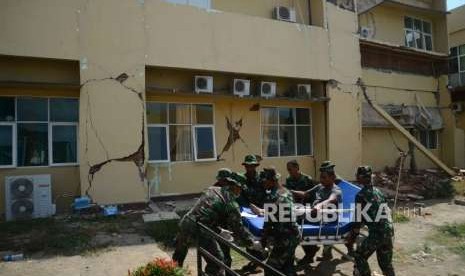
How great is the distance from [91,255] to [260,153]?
690cm

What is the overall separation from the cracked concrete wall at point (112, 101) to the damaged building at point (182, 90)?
0.08ft

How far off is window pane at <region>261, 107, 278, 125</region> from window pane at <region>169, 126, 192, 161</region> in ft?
8.76

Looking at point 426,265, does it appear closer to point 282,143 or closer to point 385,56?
point 282,143

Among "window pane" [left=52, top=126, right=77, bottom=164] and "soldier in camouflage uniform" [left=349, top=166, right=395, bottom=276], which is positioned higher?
"window pane" [left=52, top=126, right=77, bottom=164]

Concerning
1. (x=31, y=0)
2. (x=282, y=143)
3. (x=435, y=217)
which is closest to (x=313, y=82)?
(x=282, y=143)

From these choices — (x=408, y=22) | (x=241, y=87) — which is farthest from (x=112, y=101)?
(x=408, y=22)

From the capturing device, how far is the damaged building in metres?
9.03

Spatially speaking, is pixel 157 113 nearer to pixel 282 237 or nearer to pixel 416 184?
pixel 282 237

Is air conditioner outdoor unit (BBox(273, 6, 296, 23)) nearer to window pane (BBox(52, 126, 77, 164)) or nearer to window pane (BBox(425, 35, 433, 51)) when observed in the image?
window pane (BBox(52, 126, 77, 164))

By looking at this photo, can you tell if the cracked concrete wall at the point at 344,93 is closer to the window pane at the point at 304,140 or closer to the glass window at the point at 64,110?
the window pane at the point at 304,140

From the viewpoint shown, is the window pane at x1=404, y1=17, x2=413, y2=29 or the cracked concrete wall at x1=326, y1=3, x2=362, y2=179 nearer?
the cracked concrete wall at x1=326, y1=3, x2=362, y2=179

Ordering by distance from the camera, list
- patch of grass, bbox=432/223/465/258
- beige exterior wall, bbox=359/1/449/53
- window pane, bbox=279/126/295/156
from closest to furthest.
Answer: patch of grass, bbox=432/223/465/258
window pane, bbox=279/126/295/156
beige exterior wall, bbox=359/1/449/53

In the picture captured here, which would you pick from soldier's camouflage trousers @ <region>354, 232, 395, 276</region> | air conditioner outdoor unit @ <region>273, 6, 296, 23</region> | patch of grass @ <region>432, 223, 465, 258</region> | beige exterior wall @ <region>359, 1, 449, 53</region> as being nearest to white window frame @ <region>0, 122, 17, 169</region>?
soldier's camouflage trousers @ <region>354, 232, 395, 276</region>

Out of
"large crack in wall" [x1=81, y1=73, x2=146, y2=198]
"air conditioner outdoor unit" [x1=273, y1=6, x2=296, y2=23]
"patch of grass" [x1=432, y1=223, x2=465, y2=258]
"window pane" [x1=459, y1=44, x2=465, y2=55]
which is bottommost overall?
"patch of grass" [x1=432, y1=223, x2=465, y2=258]
